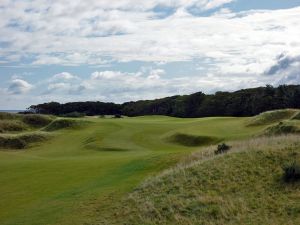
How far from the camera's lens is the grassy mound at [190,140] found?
4808cm

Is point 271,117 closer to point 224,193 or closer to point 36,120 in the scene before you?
point 224,193

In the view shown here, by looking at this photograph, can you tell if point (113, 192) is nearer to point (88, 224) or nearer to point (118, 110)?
point (88, 224)

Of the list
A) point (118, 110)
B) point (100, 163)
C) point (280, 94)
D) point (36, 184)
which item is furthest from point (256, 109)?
point (36, 184)

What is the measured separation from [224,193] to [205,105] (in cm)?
10553

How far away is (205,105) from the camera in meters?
126

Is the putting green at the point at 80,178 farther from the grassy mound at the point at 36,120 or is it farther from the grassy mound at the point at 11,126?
the grassy mound at the point at 36,120

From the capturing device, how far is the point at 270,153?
25.1 m

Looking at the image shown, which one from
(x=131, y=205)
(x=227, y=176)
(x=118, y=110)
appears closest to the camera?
(x=131, y=205)

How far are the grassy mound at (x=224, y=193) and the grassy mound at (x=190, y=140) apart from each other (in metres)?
21.2

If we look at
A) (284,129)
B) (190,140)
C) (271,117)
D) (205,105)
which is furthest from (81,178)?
(205,105)

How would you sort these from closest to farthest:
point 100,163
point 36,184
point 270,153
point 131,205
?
point 131,205 → point 270,153 → point 36,184 → point 100,163

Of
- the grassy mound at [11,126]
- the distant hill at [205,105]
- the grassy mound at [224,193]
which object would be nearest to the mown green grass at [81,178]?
the grassy mound at [224,193]

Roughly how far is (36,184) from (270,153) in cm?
1502

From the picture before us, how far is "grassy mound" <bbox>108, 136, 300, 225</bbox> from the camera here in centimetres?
1877
